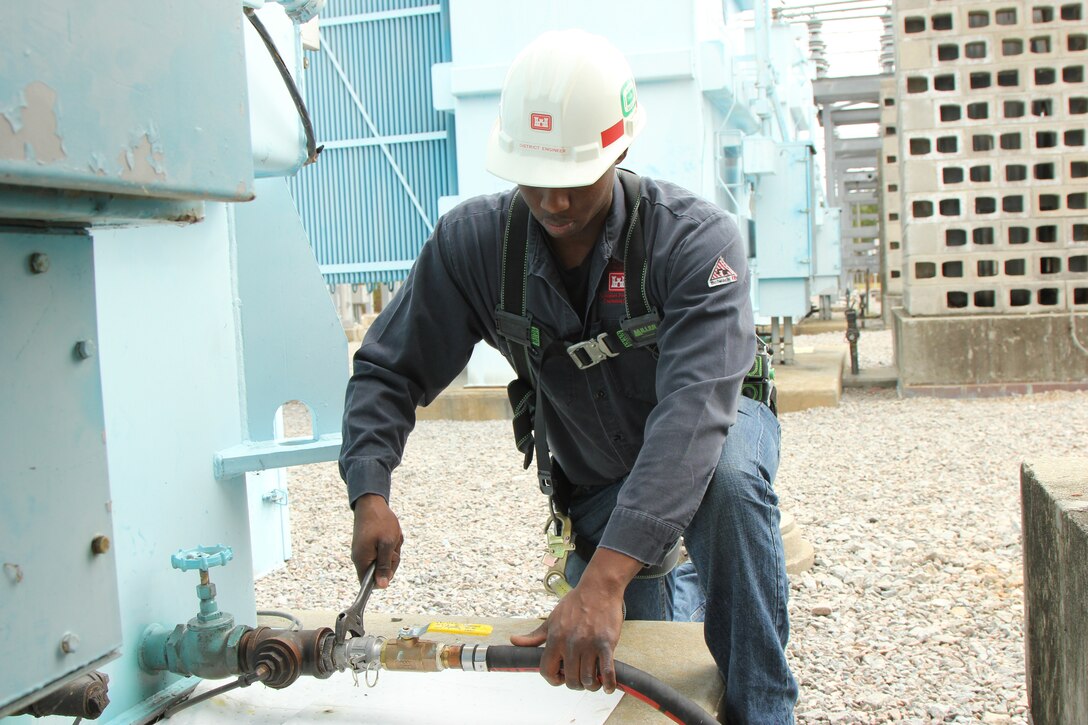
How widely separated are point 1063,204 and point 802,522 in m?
4.31

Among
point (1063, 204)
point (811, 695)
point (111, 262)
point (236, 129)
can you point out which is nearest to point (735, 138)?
point (1063, 204)

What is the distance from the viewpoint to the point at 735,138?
→ 821cm

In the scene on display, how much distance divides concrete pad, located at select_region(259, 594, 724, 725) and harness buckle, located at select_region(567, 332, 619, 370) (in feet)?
2.08

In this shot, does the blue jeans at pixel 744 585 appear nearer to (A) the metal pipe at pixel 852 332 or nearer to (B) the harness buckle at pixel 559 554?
(B) the harness buckle at pixel 559 554

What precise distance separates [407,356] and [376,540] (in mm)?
451

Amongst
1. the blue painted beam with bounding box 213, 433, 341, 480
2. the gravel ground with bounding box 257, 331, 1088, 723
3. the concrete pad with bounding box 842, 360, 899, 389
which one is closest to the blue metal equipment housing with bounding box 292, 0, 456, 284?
the gravel ground with bounding box 257, 331, 1088, 723

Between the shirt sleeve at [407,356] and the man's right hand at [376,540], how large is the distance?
86mm

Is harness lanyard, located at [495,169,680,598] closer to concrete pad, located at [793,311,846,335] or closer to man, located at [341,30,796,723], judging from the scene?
man, located at [341,30,796,723]

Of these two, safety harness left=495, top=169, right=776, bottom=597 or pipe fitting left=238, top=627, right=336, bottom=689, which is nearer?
pipe fitting left=238, top=627, right=336, bottom=689

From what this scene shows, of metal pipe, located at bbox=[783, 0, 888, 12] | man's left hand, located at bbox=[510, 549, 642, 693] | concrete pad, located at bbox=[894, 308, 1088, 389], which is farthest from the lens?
metal pipe, located at bbox=[783, 0, 888, 12]

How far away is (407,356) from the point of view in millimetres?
2314

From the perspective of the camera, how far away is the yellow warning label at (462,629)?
7.70 feet

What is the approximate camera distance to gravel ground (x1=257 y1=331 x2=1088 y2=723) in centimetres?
292

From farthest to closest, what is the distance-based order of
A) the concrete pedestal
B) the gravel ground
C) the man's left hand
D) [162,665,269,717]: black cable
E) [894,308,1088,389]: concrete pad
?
[894,308,1088,389]: concrete pad, the gravel ground, [162,665,269,717]: black cable, the concrete pedestal, the man's left hand
